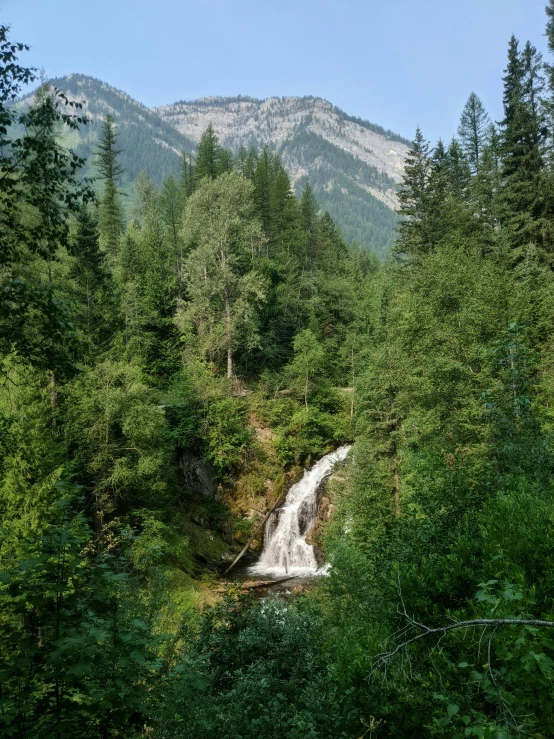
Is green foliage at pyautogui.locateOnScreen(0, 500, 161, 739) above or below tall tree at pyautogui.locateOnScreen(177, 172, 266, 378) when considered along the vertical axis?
below

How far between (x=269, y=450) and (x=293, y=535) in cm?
587

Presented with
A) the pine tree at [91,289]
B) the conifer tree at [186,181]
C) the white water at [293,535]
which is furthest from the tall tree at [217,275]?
the conifer tree at [186,181]

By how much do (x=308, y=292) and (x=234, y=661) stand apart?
119 ft

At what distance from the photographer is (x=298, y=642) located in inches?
282

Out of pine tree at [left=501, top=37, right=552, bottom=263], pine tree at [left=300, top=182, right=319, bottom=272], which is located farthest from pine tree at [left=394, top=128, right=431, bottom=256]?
pine tree at [left=300, top=182, right=319, bottom=272]

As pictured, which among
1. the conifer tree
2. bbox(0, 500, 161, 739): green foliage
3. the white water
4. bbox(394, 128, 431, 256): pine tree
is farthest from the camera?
the conifer tree

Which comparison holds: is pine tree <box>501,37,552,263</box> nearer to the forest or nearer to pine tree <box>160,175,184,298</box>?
the forest

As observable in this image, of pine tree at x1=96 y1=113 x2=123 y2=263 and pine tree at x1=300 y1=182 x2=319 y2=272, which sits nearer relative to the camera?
pine tree at x1=96 y1=113 x2=123 y2=263

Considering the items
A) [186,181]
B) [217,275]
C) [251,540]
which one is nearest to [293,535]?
[251,540]

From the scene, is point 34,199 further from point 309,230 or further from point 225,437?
point 309,230

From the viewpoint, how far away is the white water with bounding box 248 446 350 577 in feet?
75.3

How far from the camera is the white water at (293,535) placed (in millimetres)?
22953

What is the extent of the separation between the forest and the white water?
972mm

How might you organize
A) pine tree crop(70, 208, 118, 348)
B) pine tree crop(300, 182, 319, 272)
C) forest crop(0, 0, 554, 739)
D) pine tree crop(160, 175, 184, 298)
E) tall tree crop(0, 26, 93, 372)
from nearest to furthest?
forest crop(0, 0, 554, 739) < tall tree crop(0, 26, 93, 372) < pine tree crop(70, 208, 118, 348) < pine tree crop(160, 175, 184, 298) < pine tree crop(300, 182, 319, 272)
